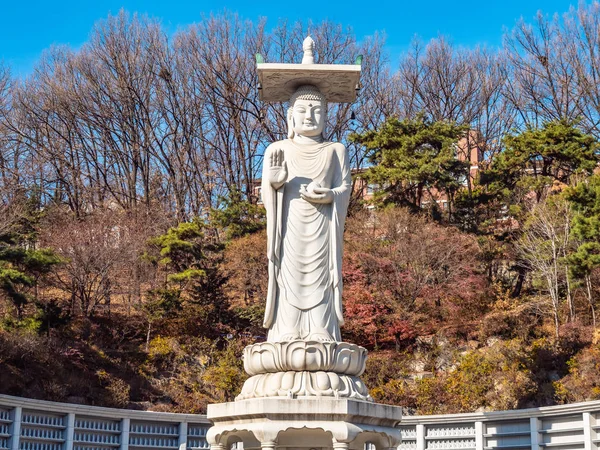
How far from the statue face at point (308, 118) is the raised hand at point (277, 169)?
48 cm

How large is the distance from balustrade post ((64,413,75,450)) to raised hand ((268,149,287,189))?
16.6 ft

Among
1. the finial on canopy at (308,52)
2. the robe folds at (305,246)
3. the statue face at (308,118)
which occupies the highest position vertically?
the finial on canopy at (308,52)

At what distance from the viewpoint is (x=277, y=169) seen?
10.6 meters

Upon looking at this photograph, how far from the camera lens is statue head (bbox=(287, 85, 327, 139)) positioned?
1104 cm

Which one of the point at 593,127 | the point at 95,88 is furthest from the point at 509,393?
the point at 95,88

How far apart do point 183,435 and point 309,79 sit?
19.8ft

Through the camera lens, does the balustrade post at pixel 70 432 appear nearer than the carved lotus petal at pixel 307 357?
No

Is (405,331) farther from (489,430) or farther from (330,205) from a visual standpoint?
(330,205)

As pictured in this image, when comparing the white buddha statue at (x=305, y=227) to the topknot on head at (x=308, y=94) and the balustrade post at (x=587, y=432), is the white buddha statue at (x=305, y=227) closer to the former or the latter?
the topknot on head at (x=308, y=94)

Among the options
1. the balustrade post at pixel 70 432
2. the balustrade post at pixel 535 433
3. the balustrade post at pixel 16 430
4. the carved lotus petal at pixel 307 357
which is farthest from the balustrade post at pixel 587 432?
the balustrade post at pixel 16 430

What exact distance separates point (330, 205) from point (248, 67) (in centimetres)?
1937

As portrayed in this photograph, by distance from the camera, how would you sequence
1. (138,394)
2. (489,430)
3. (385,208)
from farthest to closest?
(385,208), (138,394), (489,430)

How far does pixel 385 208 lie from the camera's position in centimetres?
2252

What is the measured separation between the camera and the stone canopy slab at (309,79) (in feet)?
35.7
